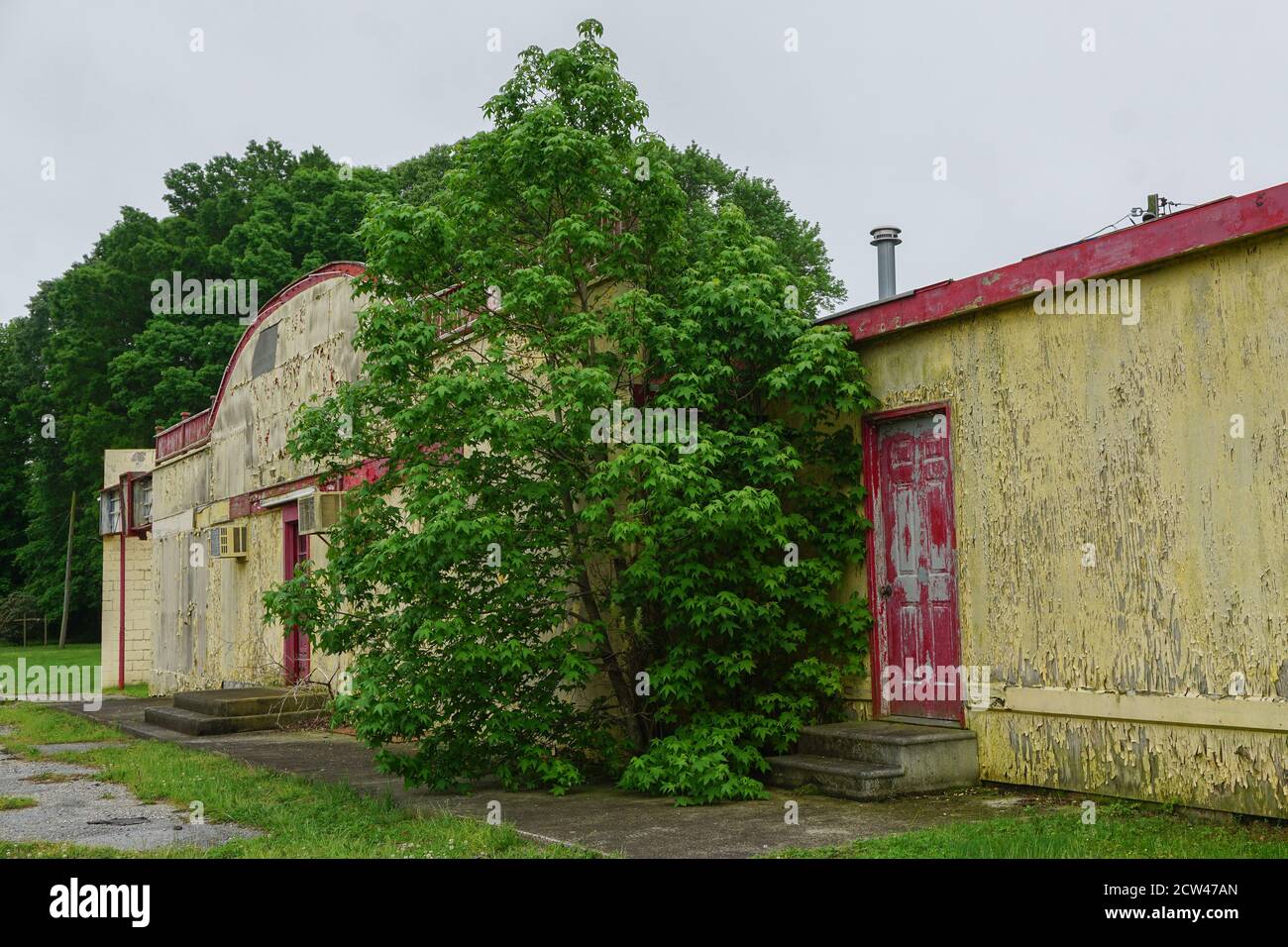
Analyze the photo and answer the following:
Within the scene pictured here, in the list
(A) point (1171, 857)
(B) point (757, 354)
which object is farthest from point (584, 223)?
(A) point (1171, 857)

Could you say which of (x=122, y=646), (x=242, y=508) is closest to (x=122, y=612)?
(x=122, y=646)

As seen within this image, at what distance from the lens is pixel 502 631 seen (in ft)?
28.2

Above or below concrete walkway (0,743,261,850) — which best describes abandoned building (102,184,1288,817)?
above

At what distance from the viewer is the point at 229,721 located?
14.0 metres

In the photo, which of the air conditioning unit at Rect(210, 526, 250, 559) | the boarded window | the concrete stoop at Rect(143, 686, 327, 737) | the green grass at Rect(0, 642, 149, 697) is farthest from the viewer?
the green grass at Rect(0, 642, 149, 697)

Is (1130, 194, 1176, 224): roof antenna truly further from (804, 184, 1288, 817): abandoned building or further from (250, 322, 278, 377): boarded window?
(250, 322, 278, 377): boarded window

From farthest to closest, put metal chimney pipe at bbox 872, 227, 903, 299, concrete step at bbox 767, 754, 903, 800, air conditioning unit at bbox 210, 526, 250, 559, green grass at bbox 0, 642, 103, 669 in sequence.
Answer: green grass at bbox 0, 642, 103, 669
air conditioning unit at bbox 210, 526, 250, 559
metal chimney pipe at bbox 872, 227, 903, 299
concrete step at bbox 767, 754, 903, 800

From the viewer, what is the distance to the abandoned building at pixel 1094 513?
21.8 feet

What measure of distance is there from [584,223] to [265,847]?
458cm

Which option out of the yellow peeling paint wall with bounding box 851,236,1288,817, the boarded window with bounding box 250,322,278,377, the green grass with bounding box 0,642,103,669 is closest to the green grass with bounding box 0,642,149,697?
the green grass with bounding box 0,642,103,669

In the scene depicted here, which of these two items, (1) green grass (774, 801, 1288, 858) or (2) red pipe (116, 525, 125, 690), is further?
(2) red pipe (116, 525, 125, 690)

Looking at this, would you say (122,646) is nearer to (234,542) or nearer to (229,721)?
(234,542)

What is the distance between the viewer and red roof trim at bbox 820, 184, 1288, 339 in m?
6.59

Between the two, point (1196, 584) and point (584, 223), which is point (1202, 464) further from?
point (584, 223)
